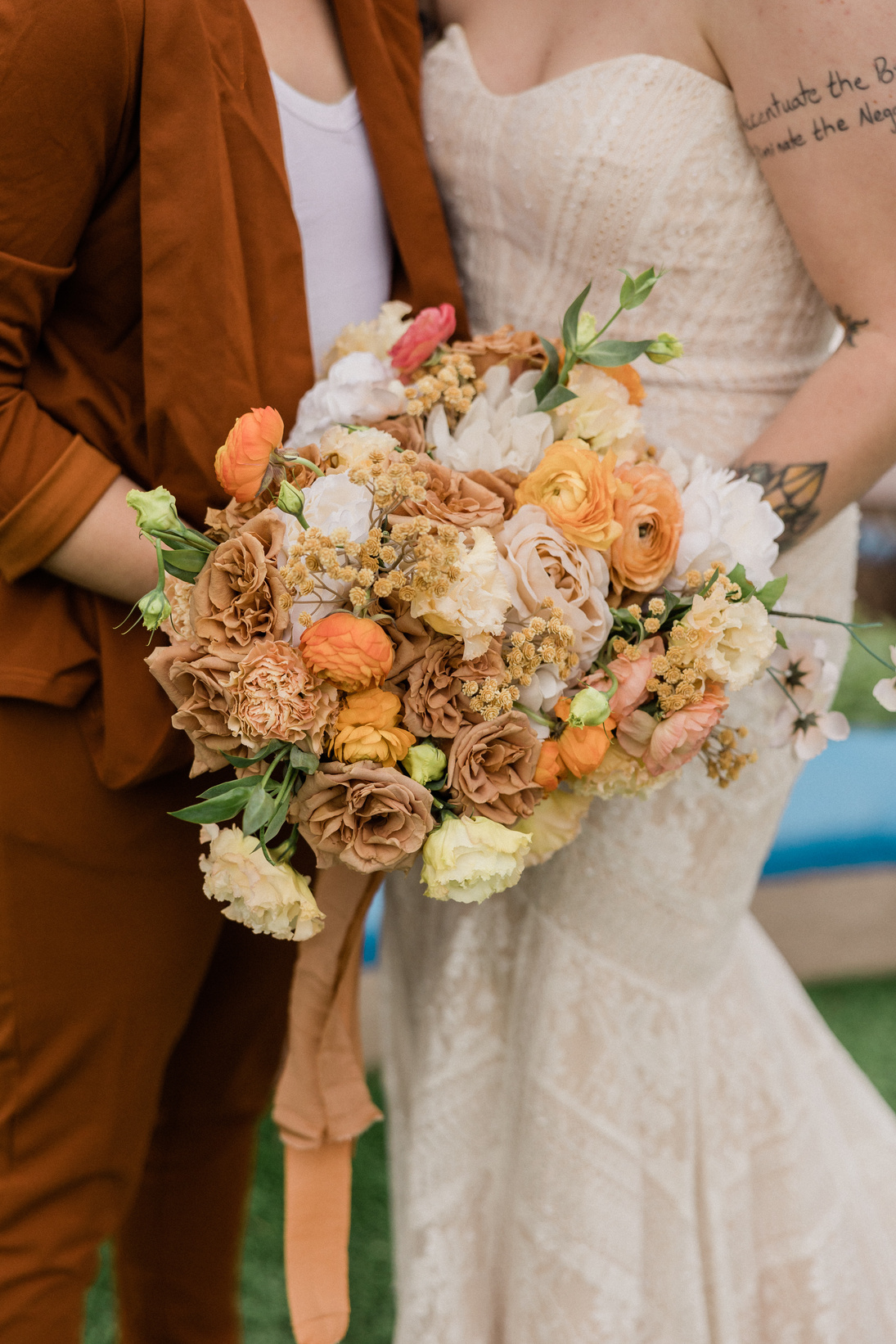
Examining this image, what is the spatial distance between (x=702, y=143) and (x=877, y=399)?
0.32 m

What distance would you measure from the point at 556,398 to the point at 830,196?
361 mm

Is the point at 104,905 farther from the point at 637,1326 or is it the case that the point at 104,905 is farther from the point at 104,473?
the point at 637,1326

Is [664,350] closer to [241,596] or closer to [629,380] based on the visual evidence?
[629,380]

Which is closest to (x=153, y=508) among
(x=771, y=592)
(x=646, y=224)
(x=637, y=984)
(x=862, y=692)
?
(x=771, y=592)

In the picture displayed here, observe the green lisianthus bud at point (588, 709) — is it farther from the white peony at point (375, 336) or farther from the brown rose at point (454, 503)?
the white peony at point (375, 336)

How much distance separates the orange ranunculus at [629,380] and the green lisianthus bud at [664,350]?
0.05 meters

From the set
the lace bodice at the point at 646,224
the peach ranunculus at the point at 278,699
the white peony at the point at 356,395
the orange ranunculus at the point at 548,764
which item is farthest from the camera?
the lace bodice at the point at 646,224

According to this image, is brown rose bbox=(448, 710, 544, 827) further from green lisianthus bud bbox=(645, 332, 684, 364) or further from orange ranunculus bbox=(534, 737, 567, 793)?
green lisianthus bud bbox=(645, 332, 684, 364)

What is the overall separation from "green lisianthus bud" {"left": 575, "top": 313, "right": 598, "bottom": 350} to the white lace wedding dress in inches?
11.2

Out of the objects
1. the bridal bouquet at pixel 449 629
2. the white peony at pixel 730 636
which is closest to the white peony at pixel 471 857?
the bridal bouquet at pixel 449 629

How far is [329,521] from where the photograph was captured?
0.82 metres

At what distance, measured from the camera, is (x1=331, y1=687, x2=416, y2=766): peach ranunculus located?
825mm

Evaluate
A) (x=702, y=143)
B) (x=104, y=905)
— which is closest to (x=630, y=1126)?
(x=104, y=905)

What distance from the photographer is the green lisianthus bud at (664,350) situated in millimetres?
954
